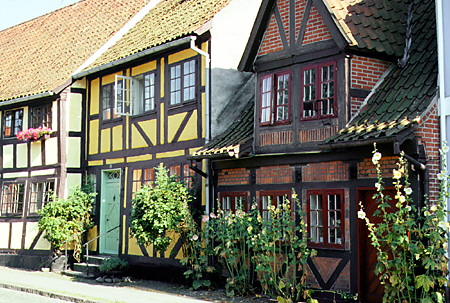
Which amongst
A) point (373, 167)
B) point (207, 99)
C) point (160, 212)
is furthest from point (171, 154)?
point (373, 167)

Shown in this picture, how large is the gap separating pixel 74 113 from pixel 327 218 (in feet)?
33.0

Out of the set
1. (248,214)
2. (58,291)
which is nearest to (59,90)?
(58,291)

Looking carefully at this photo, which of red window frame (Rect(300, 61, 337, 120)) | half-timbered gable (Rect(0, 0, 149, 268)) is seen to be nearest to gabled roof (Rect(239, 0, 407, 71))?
red window frame (Rect(300, 61, 337, 120))

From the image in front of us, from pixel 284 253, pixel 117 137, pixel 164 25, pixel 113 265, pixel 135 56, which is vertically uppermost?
pixel 164 25

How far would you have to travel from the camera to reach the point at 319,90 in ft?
40.7

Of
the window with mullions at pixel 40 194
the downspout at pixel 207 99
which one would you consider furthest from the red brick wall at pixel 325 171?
the window with mullions at pixel 40 194

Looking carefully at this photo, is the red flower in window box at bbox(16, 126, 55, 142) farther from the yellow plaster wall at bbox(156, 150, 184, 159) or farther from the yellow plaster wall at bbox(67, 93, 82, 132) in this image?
the yellow plaster wall at bbox(156, 150, 184, 159)

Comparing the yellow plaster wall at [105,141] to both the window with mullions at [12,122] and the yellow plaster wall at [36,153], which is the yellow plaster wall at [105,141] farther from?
the window with mullions at [12,122]

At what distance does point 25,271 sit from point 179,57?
792 cm

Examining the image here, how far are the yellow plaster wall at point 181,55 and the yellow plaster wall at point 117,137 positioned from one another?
9.01 ft

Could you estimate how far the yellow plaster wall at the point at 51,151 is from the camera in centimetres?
1966

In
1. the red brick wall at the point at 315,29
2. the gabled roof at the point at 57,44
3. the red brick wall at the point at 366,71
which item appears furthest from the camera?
the gabled roof at the point at 57,44

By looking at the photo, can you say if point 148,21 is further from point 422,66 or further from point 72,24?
point 422,66

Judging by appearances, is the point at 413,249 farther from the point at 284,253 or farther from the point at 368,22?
the point at 368,22
